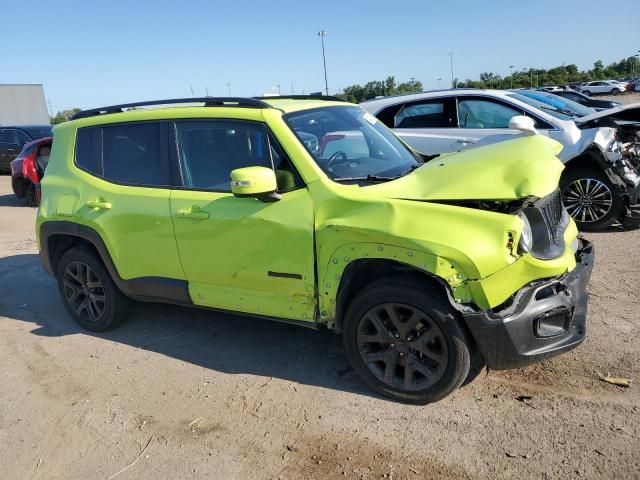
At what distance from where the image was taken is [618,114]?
768cm

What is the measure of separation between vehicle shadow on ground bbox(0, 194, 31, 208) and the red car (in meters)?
0.34

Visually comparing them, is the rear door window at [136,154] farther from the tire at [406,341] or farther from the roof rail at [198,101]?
the tire at [406,341]

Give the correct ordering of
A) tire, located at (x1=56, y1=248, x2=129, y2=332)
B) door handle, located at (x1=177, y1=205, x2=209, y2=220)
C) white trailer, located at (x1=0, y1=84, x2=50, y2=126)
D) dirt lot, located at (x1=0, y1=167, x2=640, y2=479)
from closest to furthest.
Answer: dirt lot, located at (x1=0, y1=167, x2=640, y2=479) → door handle, located at (x1=177, y1=205, x2=209, y2=220) → tire, located at (x1=56, y1=248, x2=129, y2=332) → white trailer, located at (x1=0, y1=84, x2=50, y2=126)

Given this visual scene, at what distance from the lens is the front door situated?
11.4 ft

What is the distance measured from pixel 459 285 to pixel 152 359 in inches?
100

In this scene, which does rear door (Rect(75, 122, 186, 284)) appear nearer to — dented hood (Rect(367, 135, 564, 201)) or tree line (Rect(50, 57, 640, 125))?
dented hood (Rect(367, 135, 564, 201))

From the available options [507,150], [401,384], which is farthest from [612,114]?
[401,384]

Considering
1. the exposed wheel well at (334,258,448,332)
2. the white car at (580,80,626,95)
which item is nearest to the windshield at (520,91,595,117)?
the exposed wheel well at (334,258,448,332)

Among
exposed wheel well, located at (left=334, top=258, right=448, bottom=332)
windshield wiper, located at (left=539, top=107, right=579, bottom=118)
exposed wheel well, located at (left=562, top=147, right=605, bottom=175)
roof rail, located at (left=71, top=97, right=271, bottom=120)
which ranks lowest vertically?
exposed wheel well, located at (left=334, top=258, right=448, bottom=332)

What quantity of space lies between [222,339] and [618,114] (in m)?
6.53

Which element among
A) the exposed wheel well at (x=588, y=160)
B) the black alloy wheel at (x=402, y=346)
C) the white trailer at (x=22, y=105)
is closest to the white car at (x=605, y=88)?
the white trailer at (x=22, y=105)

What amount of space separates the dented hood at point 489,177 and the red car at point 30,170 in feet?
33.0

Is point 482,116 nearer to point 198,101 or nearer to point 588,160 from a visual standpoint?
point 588,160

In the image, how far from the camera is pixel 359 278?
11.1 feet
